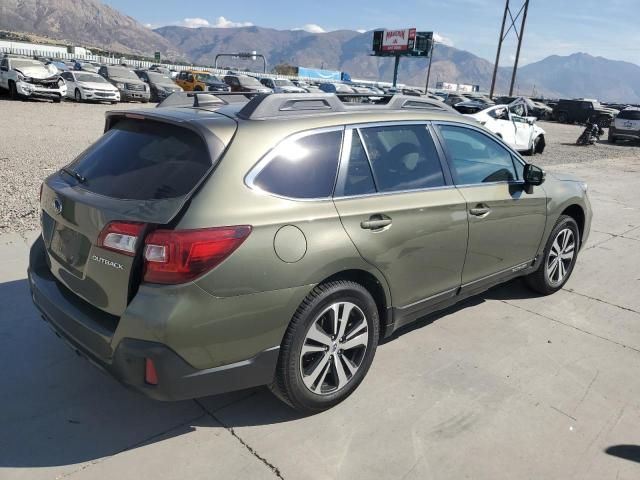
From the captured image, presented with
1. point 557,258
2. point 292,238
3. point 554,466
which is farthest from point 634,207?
point 292,238

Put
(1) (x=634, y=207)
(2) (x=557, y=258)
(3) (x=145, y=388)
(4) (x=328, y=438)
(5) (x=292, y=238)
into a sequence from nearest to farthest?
(3) (x=145, y=388)
(5) (x=292, y=238)
(4) (x=328, y=438)
(2) (x=557, y=258)
(1) (x=634, y=207)

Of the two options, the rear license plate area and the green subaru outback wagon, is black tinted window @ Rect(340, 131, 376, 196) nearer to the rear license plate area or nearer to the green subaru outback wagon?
the green subaru outback wagon

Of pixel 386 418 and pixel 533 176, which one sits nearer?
pixel 386 418

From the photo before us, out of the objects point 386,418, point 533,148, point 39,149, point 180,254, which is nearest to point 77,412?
point 180,254

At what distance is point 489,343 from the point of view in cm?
394

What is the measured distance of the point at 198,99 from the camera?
11.1 feet

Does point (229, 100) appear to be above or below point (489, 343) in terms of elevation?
above

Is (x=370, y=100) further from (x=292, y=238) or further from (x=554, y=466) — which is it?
(x=554, y=466)

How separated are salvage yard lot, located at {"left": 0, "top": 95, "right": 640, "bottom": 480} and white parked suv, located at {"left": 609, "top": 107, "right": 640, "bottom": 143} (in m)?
23.2

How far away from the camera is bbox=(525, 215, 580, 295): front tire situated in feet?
15.5

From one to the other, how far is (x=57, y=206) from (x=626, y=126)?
26.7 m

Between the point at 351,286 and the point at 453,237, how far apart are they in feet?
3.27

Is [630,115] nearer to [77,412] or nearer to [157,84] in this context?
[157,84]

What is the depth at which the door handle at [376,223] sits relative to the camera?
2.96 meters
